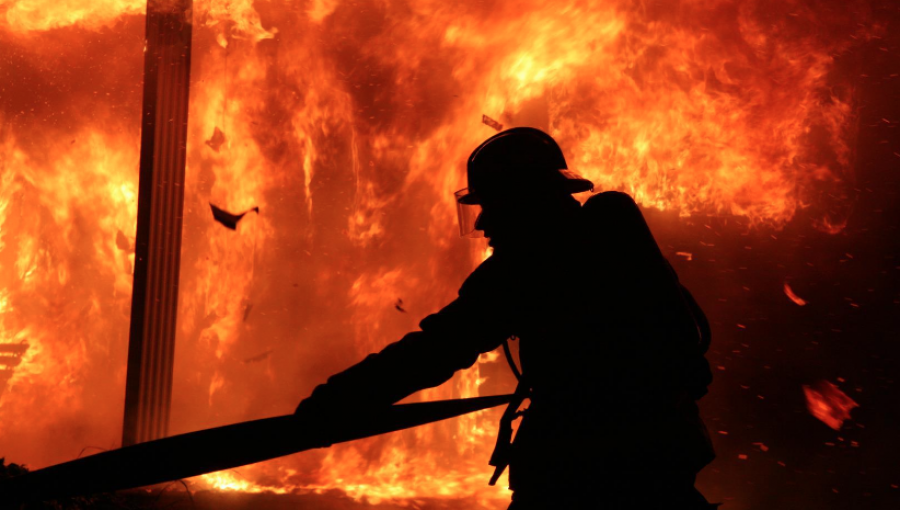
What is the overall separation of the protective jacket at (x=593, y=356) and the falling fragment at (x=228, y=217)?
8492 millimetres

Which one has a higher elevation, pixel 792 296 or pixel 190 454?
pixel 792 296

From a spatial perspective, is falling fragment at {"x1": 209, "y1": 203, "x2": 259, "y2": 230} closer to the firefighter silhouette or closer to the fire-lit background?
the fire-lit background

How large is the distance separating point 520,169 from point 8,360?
11.0 metres

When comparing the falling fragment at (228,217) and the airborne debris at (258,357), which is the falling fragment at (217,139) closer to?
the falling fragment at (228,217)

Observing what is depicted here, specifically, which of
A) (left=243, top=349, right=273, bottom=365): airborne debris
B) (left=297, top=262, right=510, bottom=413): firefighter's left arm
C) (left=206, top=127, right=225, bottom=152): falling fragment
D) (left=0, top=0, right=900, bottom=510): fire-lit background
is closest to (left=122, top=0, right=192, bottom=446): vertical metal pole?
(left=0, top=0, right=900, bottom=510): fire-lit background

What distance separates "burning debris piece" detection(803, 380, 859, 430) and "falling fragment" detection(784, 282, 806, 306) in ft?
2.23

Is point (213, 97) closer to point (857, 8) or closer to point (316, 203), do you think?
point (316, 203)

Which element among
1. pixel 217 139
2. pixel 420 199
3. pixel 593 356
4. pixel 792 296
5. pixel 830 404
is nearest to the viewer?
pixel 593 356

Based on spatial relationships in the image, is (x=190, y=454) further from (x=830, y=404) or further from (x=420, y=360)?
(x=830, y=404)

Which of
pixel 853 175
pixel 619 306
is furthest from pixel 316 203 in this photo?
pixel 619 306

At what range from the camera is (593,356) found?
127 centimetres

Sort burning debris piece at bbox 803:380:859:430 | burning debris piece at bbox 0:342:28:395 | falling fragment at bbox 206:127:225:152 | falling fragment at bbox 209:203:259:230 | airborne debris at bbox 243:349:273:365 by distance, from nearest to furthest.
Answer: burning debris piece at bbox 803:380:859:430 < airborne debris at bbox 243:349:273:365 < falling fragment at bbox 206:127:225:152 < falling fragment at bbox 209:203:259:230 < burning debris piece at bbox 0:342:28:395

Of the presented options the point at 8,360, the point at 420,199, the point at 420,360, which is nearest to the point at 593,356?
the point at 420,360

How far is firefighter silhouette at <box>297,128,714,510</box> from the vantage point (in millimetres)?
1214
